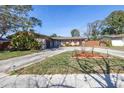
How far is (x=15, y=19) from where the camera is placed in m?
27.4

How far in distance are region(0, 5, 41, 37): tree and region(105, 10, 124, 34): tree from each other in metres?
30.7

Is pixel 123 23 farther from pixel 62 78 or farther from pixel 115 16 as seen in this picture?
pixel 62 78

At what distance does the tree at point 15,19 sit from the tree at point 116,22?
3073cm

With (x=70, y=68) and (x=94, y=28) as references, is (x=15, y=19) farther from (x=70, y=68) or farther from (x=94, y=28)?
(x=94, y=28)

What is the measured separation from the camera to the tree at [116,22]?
55.0 m

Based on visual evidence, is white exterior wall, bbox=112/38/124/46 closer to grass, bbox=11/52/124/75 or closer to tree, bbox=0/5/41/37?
tree, bbox=0/5/41/37

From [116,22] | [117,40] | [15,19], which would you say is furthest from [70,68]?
[116,22]

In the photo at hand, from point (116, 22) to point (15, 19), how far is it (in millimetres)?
34833

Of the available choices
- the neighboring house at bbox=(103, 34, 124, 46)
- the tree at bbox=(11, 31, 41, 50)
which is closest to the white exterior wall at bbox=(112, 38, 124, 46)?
the neighboring house at bbox=(103, 34, 124, 46)

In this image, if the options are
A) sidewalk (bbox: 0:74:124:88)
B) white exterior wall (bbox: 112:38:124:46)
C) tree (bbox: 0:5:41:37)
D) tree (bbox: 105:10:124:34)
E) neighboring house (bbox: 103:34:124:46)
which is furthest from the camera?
tree (bbox: 105:10:124:34)

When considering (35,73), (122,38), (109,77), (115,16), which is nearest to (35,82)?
(35,73)

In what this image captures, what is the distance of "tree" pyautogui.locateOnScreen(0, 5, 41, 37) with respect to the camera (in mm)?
26141

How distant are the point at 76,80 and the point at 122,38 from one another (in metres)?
38.8

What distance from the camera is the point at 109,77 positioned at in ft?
28.5
